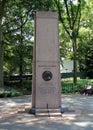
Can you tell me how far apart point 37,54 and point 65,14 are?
17.4 metres

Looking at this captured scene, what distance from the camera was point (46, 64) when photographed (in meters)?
12.2

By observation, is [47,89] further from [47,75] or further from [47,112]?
[47,112]

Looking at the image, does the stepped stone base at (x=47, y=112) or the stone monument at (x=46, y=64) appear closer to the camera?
the stepped stone base at (x=47, y=112)

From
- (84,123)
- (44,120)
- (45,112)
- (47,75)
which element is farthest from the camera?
(47,75)

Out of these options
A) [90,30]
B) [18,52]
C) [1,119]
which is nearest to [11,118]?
[1,119]

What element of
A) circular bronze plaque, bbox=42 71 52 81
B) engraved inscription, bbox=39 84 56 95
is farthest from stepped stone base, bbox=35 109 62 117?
circular bronze plaque, bbox=42 71 52 81

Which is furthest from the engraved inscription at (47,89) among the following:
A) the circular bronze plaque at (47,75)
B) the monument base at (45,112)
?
the monument base at (45,112)

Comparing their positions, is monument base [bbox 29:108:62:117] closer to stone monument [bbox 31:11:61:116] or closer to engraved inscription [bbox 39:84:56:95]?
stone monument [bbox 31:11:61:116]

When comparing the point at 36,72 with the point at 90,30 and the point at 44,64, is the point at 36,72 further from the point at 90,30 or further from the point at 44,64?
the point at 90,30

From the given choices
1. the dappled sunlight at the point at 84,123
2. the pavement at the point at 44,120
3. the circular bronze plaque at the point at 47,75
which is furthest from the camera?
the circular bronze plaque at the point at 47,75

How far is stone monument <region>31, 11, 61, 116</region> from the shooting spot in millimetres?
12203

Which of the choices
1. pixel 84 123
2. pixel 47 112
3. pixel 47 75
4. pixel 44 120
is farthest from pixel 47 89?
pixel 84 123

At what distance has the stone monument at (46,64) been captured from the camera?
12203 millimetres

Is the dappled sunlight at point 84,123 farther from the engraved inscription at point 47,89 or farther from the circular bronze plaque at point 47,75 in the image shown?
the circular bronze plaque at point 47,75
